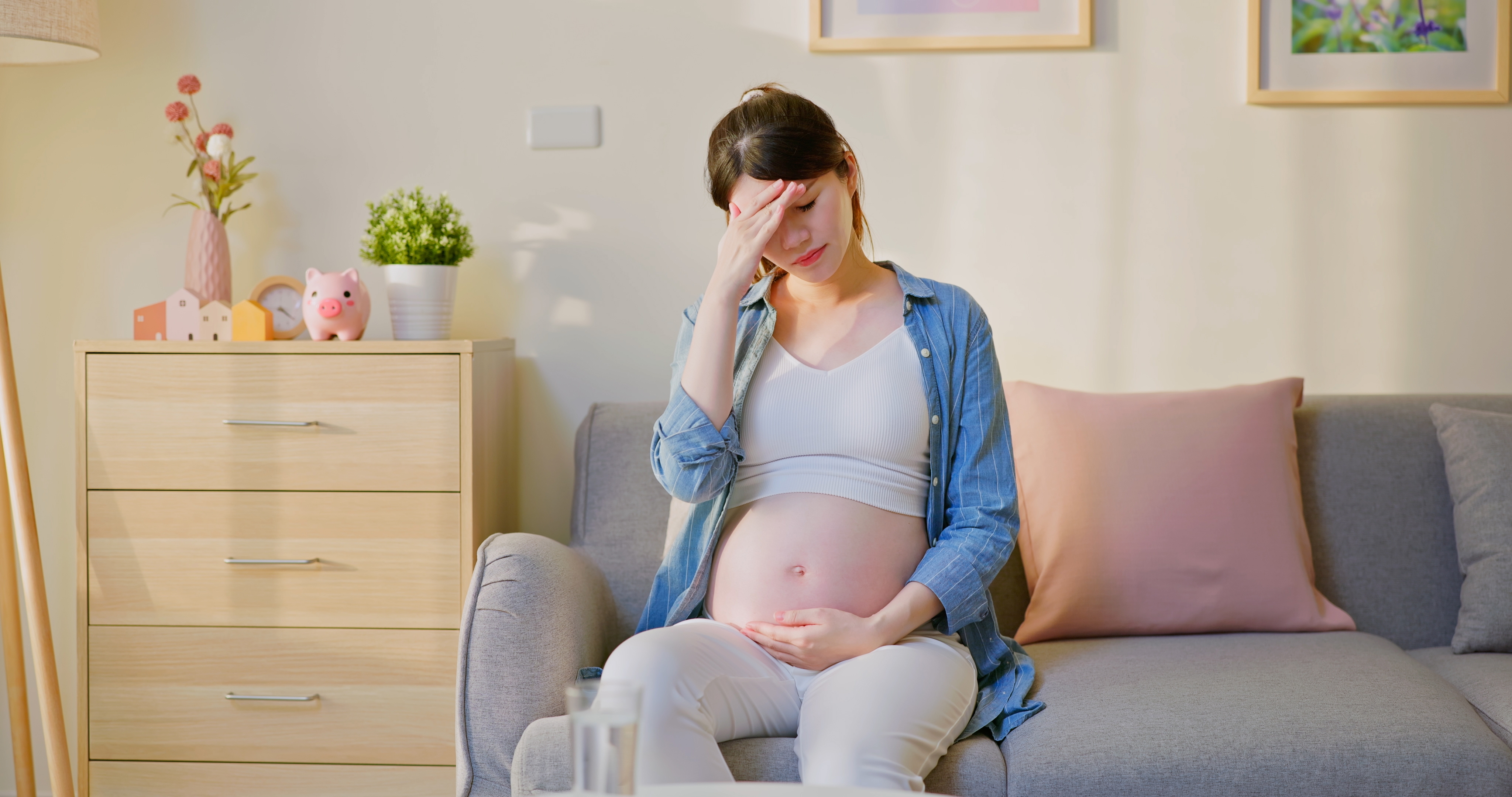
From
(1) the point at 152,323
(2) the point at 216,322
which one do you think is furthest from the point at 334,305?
(1) the point at 152,323

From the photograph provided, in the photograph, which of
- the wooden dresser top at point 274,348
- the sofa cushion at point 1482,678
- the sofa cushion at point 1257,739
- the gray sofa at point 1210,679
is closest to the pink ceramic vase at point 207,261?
the wooden dresser top at point 274,348

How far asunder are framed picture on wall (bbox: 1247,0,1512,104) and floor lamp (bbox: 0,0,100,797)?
81.4 inches

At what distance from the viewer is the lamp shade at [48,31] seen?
66.4 inches

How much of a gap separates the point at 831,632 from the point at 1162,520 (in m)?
0.71

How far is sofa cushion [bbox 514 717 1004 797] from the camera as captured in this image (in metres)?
1.20

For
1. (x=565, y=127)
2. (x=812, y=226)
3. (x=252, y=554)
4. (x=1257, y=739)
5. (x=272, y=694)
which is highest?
(x=565, y=127)

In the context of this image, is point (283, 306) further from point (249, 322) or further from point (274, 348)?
point (274, 348)

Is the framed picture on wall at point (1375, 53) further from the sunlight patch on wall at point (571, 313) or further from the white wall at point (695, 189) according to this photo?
the sunlight patch on wall at point (571, 313)

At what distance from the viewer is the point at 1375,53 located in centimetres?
201

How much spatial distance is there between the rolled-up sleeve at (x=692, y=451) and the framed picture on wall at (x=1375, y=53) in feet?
4.31

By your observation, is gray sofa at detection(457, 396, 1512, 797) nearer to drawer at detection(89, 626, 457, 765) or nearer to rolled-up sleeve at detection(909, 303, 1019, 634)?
rolled-up sleeve at detection(909, 303, 1019, 634)

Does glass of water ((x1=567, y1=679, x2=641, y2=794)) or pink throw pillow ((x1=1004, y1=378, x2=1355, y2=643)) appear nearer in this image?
glass of water ((x1=567, y1=679, x2=641, y2=794))

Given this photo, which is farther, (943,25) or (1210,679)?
(943,25)

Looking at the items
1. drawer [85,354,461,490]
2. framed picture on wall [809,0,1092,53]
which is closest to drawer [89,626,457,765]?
drawer [85,354,461,490]
